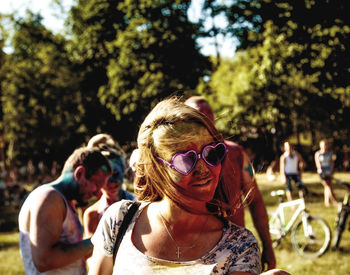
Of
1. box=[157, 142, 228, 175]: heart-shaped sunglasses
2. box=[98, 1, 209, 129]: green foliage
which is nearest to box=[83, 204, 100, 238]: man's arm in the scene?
box=[157, 142, 228, 175]: heart-shaped sunglasses

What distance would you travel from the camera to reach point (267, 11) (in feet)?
12.2

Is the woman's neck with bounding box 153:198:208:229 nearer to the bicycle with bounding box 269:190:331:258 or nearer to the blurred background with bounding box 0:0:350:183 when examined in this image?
the blurred background with bounding box 0:0:350:183

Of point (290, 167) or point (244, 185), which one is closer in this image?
point (244, 185)

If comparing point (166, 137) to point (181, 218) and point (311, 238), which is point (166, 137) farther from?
point (311, 238)

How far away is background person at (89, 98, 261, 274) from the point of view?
137 cm

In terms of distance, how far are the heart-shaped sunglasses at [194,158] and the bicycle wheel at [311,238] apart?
19.0ft

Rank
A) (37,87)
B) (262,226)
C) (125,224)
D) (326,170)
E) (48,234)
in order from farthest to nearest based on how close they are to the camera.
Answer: (37,87)
(326,170)
(262,226)
(48,234)
(125,224)

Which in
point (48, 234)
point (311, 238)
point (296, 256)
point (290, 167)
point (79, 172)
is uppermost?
point (79, 172)

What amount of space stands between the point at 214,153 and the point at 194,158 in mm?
96

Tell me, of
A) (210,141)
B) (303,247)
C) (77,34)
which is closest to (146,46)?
(303,247)

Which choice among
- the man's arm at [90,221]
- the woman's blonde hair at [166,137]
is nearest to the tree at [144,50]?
the man's arm at [90,221]

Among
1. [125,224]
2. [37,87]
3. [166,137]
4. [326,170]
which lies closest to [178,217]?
[125,224]

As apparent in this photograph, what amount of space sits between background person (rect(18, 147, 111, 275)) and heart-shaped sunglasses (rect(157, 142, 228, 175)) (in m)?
1.06

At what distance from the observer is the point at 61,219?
223 cm
